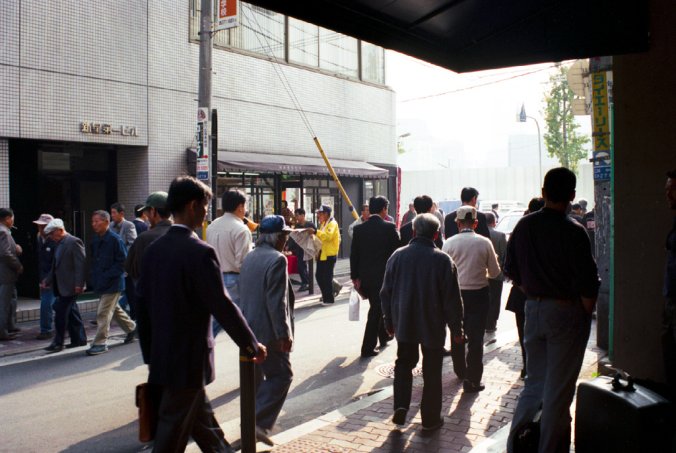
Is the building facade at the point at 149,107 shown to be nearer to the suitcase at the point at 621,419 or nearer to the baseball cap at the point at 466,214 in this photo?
the baseball cap at the point at 466,214

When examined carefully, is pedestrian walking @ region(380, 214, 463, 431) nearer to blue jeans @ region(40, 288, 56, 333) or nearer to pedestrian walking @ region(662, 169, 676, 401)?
pedestrian walking @ region(662, 169, 676, 401)

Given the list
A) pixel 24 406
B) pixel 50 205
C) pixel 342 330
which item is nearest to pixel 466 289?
pixel 342 330

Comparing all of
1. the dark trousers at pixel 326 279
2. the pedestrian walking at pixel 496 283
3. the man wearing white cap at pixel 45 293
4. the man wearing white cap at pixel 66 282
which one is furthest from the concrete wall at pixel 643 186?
the dark trousers at pixel 326 279

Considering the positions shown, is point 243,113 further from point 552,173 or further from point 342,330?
point 552,173

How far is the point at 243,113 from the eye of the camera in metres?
16.8

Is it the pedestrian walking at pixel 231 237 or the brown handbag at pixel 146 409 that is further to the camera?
the pedestrian walking at pixel 231 237

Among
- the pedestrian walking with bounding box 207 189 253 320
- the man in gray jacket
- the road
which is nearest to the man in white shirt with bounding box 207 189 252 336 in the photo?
the pedestrian walking with bounding box 207 189 253 320

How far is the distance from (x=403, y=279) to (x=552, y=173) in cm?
153

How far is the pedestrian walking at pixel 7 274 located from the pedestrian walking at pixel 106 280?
4.56ft

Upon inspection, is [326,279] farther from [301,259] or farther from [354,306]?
[354,306]

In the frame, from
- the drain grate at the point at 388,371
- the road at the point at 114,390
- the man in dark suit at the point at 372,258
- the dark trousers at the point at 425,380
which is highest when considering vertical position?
the man in dark suit at the point at 372,258

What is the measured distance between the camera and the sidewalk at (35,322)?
9.14 metres

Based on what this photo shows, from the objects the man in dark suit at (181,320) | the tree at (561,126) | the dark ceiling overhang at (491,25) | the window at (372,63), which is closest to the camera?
the man in dark suit at (181,320)

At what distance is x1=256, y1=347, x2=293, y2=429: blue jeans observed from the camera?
5.05 metres
